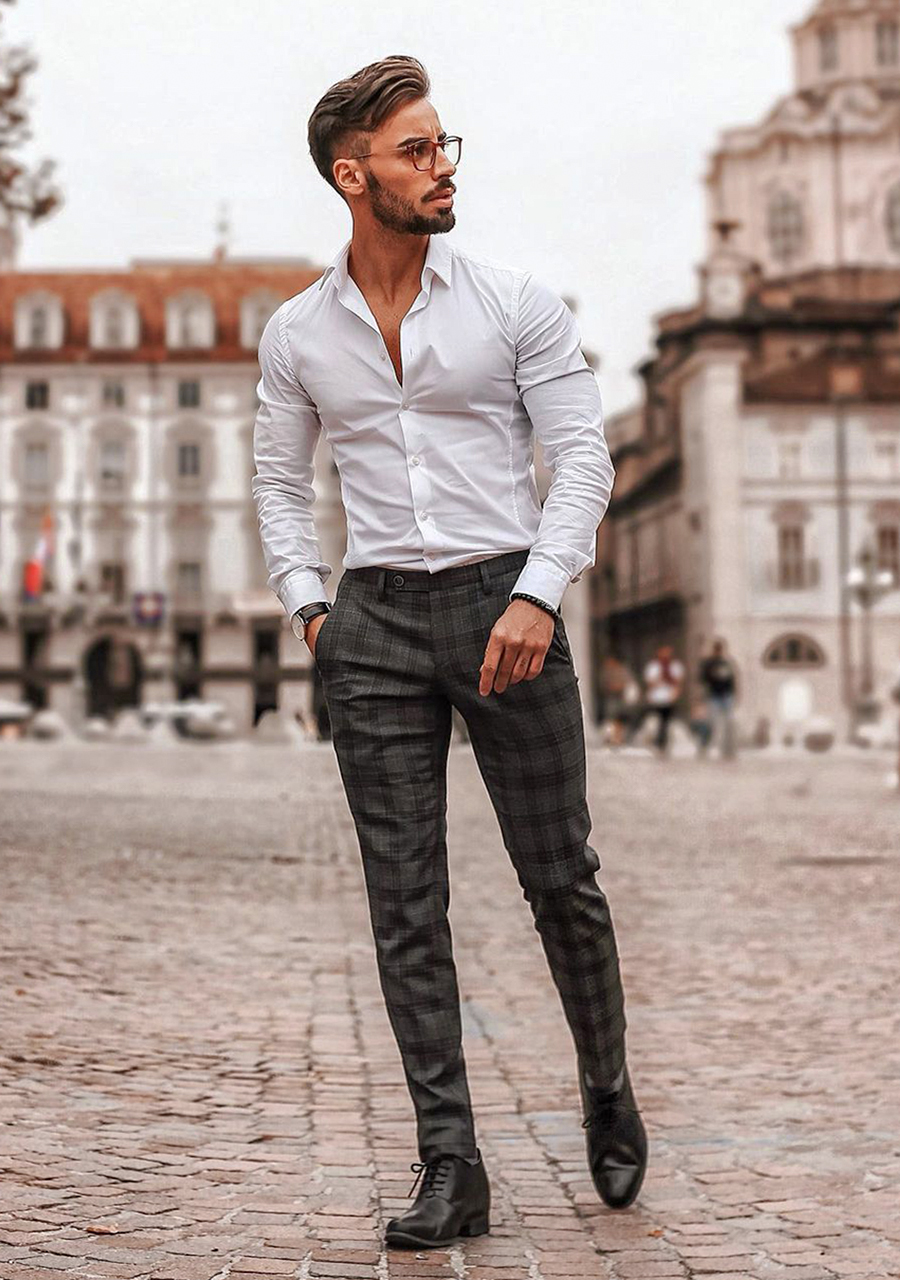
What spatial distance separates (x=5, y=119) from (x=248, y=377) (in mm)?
56209

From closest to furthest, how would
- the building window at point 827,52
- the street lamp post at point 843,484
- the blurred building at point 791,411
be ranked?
the street lamp post at point 843,484
the blurred building at point 791,411
the building window at point 827,52

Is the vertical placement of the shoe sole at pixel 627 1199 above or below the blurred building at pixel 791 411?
below

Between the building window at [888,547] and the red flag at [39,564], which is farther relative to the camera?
the red flag at [39,564]

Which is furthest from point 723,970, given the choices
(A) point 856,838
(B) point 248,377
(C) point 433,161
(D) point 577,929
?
(B) point 248,377

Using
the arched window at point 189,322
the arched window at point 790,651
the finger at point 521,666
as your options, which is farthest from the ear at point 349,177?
the arched window at point 189,322

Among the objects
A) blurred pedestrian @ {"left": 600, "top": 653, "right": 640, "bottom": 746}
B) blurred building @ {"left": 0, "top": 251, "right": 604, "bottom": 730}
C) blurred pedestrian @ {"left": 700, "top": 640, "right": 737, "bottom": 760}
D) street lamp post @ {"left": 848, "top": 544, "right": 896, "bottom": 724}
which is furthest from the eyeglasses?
blurred building @ {"left": 0, "top": 251, "right": 604, "bottom": 730}

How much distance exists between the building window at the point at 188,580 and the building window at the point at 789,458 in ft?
67.5

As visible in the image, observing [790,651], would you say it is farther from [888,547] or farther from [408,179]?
[408,179]

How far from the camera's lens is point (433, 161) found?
367cm

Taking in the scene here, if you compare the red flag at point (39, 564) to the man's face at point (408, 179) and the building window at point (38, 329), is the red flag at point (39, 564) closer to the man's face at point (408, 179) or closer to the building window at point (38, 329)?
the building window at point (38, 329)

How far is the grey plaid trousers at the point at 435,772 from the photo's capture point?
3732 millimetres

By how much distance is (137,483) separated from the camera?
70.8 m

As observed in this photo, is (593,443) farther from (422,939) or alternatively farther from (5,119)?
(5,119)

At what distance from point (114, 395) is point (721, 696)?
4341 centimetres
